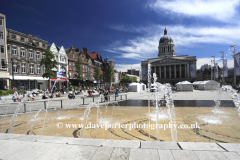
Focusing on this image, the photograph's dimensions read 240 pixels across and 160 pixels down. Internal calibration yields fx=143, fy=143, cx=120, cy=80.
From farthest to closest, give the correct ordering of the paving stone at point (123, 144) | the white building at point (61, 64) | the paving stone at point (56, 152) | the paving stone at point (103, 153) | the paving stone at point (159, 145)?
the white building at point (61, 64)
the paving stone at point (123, 144)
the paving stone at point (159, 145)
the paving stone at point (56, 152)
the paving stone at point (103, 153)

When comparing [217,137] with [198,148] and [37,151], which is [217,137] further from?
[37,151]

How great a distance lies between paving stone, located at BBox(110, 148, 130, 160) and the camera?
3.24 metres

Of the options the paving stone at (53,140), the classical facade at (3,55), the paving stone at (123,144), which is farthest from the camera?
the classical facade at (3,55)

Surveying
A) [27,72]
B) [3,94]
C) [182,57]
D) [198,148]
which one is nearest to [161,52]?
[182,57]

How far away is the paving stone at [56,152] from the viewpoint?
3400 mm

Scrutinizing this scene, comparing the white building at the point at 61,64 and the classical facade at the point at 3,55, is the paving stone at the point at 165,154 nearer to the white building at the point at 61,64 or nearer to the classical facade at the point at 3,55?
the classical facade at the point at 3,55

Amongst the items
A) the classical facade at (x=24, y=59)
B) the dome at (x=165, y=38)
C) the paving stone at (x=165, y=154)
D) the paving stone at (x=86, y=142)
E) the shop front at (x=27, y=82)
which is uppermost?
the dome at (x=165, y=38)

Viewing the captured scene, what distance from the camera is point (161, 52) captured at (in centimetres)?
13738

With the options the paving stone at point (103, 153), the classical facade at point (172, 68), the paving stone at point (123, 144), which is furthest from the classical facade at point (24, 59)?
the classical facade at point (172, 68)

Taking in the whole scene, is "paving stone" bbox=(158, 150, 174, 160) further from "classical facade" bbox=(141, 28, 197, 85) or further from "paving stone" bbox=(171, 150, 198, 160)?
"classical facade" bbox=(141, 28, 197, 85)

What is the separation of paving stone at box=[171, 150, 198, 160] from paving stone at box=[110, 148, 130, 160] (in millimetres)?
1078

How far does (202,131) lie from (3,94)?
26.6 metres

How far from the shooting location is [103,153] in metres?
3.45

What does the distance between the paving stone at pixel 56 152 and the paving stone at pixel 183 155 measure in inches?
104
